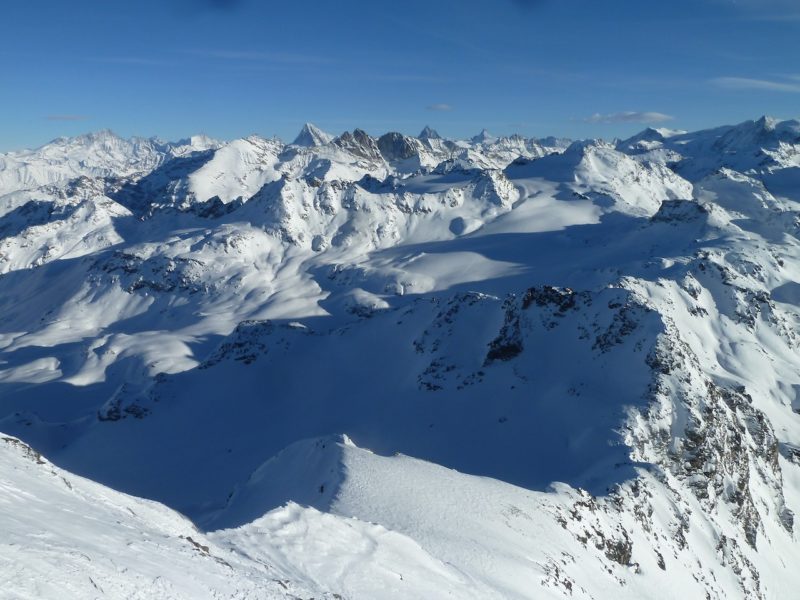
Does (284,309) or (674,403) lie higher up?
(674,403)

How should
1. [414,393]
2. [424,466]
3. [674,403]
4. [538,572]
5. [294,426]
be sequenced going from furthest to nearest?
[294,426] < [414,393] < [674,403] < [424,466] < [538,572]

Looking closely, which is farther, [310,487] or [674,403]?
[674,403]

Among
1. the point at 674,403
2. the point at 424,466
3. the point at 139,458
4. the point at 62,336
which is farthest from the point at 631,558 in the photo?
the point at 62,336

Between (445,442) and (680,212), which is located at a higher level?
(680,212)

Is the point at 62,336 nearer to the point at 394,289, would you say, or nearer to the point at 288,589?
the point at 394,289

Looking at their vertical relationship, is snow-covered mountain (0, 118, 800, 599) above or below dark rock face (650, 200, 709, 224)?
below

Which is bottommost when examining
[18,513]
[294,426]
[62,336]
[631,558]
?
[62,336]

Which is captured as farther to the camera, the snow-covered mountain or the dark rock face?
the dark rock face

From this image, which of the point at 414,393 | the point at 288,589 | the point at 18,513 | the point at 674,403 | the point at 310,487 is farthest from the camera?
the point at 414,393

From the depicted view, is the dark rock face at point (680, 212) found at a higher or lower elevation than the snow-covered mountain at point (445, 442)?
higher

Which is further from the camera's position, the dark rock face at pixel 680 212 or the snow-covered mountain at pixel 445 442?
the dark rock face at pixel 680 212

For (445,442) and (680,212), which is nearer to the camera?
(445,442)
